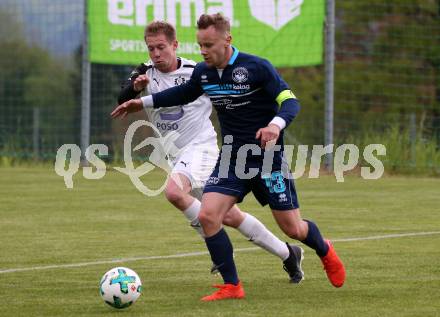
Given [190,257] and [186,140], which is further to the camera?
[190,257]

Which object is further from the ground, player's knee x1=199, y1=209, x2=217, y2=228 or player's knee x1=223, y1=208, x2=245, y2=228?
player's knee x1=199, y1=209, x2=217, y2=228

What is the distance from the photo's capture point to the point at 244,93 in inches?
294

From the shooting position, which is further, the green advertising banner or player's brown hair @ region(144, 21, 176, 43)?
the green advertising banner

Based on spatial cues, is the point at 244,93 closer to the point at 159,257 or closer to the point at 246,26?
the point at 159,257

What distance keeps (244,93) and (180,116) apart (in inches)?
65.1

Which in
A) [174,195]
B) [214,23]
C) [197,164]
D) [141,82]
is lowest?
[174,195]

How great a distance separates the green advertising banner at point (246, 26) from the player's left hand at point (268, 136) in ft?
39.1

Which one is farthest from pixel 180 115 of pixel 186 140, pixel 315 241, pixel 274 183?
pixel 315 241

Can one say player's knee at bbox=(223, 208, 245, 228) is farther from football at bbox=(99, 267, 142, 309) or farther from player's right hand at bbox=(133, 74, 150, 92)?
football at bbox=(99, 267, 142, 309)

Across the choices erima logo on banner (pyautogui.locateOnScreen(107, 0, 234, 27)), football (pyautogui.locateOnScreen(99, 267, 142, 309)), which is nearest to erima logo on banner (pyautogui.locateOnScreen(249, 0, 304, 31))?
erima logo on banner (pyautogui.locateOnScreen(107, 0, 234, 27))

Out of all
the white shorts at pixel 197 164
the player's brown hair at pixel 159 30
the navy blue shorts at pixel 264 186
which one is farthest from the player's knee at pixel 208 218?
the player's brown hair at pixel 159 30

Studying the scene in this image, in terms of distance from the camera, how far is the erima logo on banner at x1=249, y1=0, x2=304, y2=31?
18953 mm

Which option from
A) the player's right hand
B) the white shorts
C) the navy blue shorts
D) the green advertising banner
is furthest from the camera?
the green advertising banner

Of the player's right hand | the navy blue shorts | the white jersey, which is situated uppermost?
the player's right hand
